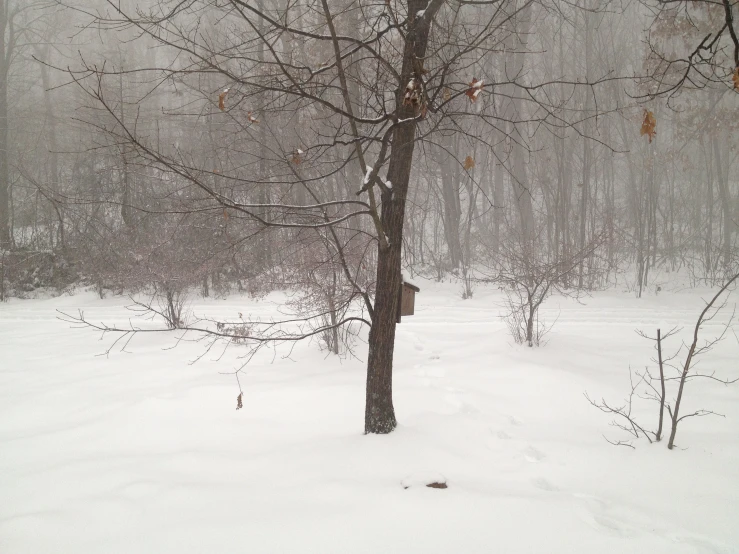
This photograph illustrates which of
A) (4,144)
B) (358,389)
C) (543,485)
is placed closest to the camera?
(543,485)

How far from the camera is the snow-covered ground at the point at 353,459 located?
254 cm

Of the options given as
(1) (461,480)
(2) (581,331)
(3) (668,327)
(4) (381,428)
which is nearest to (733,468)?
(1) (461,480)

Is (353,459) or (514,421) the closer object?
(353,459)

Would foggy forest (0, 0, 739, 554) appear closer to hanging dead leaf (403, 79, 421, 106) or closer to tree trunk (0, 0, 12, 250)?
hanging dead leaf (403, 79, 421, 106)

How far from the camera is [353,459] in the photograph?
133 inches

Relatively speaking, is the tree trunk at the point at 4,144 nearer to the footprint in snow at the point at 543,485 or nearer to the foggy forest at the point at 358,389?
the foggy forest at the point at 358,389

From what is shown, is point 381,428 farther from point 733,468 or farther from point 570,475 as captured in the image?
point 733,468

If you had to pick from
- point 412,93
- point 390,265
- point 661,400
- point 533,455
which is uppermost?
point 412,93

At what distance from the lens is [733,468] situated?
354 centimetres

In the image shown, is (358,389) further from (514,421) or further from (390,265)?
(390,265)

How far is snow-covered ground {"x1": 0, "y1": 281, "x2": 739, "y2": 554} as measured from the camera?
254 centimetres

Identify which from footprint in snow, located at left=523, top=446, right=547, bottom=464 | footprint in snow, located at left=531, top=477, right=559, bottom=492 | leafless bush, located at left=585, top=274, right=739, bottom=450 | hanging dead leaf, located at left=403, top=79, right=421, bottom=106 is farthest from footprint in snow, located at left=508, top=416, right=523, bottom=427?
hanging dead leaf, located at left=403, top=79, right=421, bottom=106

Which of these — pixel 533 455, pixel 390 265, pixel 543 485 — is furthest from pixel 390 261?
A: pixel 533 455

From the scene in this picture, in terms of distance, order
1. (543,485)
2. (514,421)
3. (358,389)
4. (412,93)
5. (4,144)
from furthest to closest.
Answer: (4,144) → (358,389) → (514,421) → (543,485) → (412,93)
